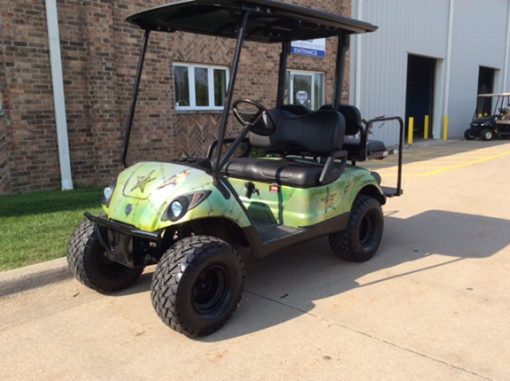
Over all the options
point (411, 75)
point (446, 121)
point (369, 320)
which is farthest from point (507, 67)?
point (369, 320)

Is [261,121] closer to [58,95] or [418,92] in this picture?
[58,95]

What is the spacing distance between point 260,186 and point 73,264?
166 centimetres

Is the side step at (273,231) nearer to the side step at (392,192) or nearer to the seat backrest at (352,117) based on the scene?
the seat backrest at (352,117)

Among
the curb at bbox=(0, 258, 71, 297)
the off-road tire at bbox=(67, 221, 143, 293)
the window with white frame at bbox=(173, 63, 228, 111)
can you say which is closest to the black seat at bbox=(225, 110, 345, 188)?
the off-road tire at bbox=(67, 221, 143, 293)

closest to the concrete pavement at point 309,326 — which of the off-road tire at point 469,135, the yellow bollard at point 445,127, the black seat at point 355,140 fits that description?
the black seat at point 355,140

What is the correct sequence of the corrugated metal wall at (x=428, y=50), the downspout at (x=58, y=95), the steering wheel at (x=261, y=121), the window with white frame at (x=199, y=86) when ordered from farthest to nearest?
the corrugated metal wall at (x=428, y=50) → the window with white frame at (x=199, y=86) → the downspout at (x=58, y=95) → the steering wheel at (x=261, y=121)

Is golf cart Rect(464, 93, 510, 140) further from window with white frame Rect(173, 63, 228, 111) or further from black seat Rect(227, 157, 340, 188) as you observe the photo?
black seat Rect(227, 157, 340, 188)

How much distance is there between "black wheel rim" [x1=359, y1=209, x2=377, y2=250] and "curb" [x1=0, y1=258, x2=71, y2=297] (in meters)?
2.78

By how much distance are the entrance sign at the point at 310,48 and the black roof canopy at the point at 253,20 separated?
754cm

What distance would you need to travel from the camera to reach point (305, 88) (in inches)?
509

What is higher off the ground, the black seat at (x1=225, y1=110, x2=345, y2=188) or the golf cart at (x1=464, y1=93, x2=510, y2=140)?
the black seat at (x1=225, y1=110, x2=345, y2=188)

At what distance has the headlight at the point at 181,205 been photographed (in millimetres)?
3111

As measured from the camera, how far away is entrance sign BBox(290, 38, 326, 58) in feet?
40.0

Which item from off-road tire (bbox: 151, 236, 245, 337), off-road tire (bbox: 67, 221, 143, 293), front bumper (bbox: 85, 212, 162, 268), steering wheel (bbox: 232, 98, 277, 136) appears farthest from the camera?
steering wheel (bbox: 232, 98, 277, 136)
